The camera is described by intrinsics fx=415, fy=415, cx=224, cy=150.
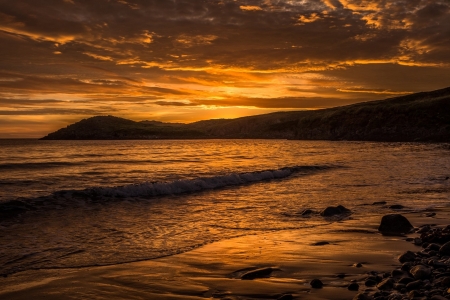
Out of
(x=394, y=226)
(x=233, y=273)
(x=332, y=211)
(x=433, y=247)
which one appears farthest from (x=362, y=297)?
(x=332, y=211)

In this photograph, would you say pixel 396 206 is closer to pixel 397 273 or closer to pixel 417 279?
pixel 397 273

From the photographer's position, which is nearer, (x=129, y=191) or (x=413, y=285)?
(x=413, y=285)

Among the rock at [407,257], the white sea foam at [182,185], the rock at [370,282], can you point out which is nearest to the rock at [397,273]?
the rock at [370,282]

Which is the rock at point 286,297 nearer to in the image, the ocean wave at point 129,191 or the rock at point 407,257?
the rock at point 407,257

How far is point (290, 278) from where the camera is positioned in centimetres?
746

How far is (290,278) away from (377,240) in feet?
12.8

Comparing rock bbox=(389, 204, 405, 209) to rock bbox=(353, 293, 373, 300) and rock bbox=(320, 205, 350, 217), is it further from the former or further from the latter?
rock bbox=(353, 293, 373, 300)

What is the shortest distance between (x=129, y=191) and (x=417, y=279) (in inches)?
633

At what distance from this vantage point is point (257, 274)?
768cm

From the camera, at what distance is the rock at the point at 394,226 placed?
11352 millimetres

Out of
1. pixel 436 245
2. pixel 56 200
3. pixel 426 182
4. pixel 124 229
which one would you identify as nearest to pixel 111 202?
pixel 56 200

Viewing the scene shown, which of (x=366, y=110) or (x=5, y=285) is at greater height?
(x=366, y=110)

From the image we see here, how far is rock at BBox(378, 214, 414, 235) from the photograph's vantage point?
11352 millimetres

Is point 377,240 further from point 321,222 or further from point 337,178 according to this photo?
point 337,178
